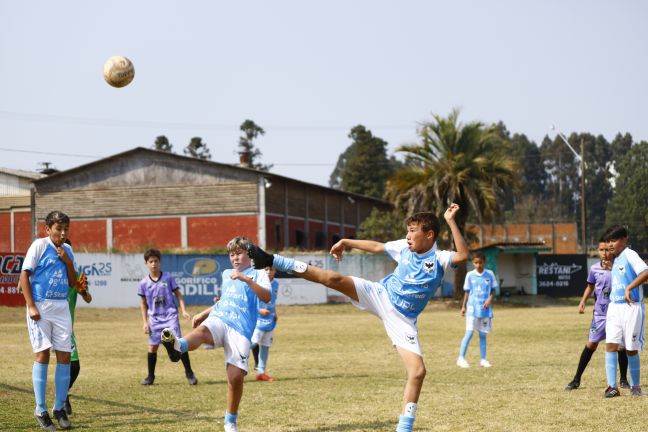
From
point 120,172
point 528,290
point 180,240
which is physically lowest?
point 528,290

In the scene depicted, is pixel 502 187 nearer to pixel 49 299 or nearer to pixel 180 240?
pixel 180 240

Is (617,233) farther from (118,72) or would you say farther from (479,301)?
(118,72)

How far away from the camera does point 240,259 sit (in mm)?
8969

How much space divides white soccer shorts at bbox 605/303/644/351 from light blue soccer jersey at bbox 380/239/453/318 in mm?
4147

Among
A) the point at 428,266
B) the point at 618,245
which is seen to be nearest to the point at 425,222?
the point at 428,266

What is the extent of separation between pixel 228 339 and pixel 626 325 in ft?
18.4

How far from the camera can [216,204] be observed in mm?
52281

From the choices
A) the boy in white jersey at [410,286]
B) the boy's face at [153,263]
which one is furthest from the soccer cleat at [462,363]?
the boy in white jersey at [410,286]

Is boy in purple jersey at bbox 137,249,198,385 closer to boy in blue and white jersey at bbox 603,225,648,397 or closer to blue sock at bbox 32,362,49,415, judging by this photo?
blue sock at bbox 32,362,49,415

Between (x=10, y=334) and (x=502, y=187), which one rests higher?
(x=502, y=187)

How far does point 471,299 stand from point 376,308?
30.0 feet

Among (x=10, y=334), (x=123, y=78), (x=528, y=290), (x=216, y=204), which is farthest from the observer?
(x=216, y=204)

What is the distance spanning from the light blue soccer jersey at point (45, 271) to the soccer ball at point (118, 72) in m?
5.72

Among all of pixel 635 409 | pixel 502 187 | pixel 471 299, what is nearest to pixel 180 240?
pixel 502 187
